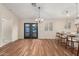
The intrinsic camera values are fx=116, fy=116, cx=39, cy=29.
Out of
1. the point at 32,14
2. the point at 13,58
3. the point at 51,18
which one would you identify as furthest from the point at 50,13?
the point at 13,58

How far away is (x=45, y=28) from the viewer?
26.3 ft

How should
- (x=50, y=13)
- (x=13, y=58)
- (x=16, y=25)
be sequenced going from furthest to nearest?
(x=16, y=25), (x=50, y=13), (x=13, y=58)

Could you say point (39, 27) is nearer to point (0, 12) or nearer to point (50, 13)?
point (50, 13)

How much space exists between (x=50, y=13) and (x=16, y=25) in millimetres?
2867

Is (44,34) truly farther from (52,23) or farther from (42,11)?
(42,11)

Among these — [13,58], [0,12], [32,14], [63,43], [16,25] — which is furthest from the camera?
[16,25]

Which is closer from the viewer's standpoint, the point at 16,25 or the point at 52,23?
the point at 52,23

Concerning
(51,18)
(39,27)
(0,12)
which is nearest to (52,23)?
(51,18)

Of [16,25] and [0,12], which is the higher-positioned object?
[0,12]

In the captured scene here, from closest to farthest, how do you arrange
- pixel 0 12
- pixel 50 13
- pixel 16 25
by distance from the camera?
1. pixel 0 12
2. pixel 50 13
3. pixel 16 25

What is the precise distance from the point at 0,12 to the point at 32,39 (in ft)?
10.3

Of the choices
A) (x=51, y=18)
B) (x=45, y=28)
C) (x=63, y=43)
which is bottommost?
(x=63, y=43)

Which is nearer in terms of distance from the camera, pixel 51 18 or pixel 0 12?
pixel 0 12

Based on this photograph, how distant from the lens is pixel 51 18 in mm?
7246
